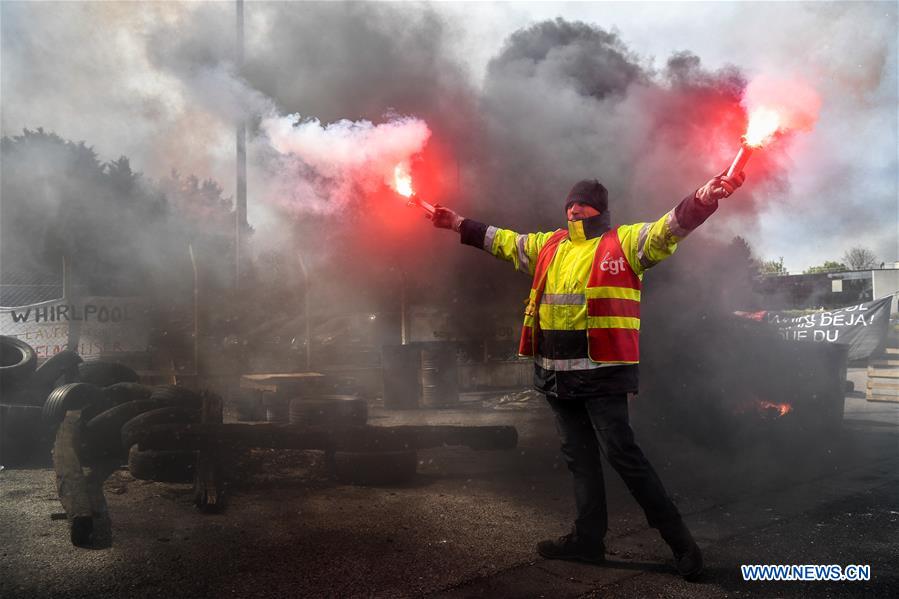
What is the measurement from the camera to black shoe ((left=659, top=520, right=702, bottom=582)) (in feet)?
9.52

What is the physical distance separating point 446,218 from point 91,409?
369 cm

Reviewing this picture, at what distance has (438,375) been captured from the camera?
32.0 ft

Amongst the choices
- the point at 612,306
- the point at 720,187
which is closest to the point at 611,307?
the point at 612,306

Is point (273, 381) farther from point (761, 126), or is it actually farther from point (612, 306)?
point (761, 126)

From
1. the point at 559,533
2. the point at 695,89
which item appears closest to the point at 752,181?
the point at 695,89

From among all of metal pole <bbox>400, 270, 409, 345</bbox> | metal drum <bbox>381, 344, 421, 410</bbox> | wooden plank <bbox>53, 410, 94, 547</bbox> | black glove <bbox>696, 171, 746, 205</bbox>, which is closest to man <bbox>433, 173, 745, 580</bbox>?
black glove <bbox>696, 171, 746, 205</bbox>

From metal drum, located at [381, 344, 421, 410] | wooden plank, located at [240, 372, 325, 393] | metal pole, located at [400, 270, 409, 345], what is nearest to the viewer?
wooden plank, located at [240, 372, 325, 393]

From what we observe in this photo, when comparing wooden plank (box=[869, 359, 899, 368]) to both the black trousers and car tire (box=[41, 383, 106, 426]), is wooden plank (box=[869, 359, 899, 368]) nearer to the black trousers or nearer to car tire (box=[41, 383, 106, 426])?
the black trousers

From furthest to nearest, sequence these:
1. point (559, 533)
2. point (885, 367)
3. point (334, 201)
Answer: point (885, 367), point (334, 201), point (559, 533)

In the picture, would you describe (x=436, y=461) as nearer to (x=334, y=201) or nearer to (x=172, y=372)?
(x=334, y=201)

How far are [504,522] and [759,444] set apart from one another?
11.9ft

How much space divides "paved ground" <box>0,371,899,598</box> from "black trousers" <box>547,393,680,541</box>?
0.88ft

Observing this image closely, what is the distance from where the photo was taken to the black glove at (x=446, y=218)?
3.76 m

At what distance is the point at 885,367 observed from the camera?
39.1 ft
